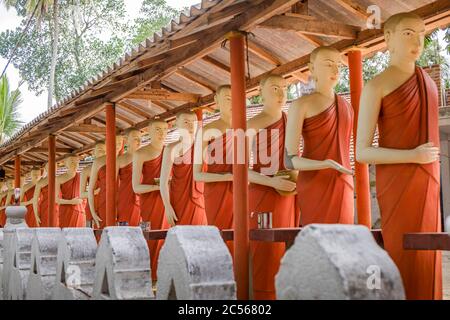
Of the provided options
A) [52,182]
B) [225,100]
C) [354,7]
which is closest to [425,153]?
[354,7]

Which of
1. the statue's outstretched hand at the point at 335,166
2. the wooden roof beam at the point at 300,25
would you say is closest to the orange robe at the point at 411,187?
the statue's outstretched hand at the point at 335,166

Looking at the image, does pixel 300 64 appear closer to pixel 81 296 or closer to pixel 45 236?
pixel 45 236

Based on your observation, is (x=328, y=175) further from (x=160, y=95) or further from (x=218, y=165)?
(x=160, y=95)

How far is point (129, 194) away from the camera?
7.87m

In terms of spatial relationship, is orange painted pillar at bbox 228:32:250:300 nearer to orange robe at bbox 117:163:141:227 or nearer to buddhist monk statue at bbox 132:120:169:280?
buddhist monk statue at bbox 132:120:169:280

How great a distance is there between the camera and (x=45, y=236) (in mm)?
4188

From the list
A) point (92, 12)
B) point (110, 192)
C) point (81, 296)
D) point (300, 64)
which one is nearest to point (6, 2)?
point (92, 12)

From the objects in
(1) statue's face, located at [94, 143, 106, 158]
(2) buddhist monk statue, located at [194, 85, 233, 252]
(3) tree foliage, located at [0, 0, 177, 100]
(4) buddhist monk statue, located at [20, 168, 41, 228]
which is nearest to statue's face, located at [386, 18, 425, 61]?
(2) buddhist monk statue, located at [194, 85, 233, 252]

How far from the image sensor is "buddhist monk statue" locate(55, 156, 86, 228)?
10.2m

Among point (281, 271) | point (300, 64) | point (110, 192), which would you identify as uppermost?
point (300, 64)

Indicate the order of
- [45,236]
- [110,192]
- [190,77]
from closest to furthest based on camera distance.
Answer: [45,236]
[190,77]
[110,192]

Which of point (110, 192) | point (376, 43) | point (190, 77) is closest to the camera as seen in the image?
point (376, 43)

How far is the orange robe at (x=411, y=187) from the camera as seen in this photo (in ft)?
11.2
